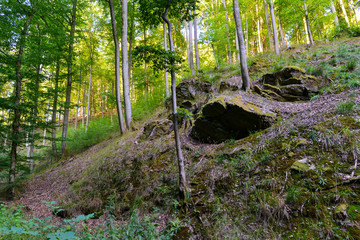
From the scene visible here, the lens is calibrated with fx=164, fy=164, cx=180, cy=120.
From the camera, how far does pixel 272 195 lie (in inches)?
110

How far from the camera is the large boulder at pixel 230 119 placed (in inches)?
175

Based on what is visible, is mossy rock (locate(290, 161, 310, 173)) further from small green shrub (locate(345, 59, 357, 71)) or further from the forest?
small green shrub (locate(345, 59, 357, 71))

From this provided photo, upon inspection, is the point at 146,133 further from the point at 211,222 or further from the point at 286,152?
the point at 286,152

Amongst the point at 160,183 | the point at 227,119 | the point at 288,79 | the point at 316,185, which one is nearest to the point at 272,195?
the point at 316,185

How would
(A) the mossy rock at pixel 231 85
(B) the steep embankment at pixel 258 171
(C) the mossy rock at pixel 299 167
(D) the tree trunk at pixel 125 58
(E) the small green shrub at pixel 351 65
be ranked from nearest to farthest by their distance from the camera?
(B) the steep embankment at pixel 258 171, (C) the mossy rock at pixel 299 167, (E) the small green shrub at pixel 351 65, (A) the mossy rock at pixel 231 85, (D) the tree trunk at pixel 125 58

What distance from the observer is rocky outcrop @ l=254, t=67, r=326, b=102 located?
5.49 m

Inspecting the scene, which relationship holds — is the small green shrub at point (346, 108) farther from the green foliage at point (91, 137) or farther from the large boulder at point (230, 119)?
the green foliage at point (91, 137)

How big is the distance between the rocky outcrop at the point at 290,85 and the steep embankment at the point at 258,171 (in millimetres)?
29

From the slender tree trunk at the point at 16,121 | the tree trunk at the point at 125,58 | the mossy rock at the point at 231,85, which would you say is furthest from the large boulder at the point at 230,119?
the slender tree trunk at the point at 16,121

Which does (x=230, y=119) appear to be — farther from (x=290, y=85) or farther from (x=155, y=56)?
(x=290, y=85)

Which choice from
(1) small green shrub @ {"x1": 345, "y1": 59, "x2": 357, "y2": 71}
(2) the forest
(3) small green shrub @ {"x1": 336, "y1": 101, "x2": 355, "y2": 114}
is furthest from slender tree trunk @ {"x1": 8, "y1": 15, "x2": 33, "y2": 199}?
(1) small green shrub @ {"x1": 345, "y1": 59, "x2": 357, "y2": 71}

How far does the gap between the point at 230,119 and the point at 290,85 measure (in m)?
2.95

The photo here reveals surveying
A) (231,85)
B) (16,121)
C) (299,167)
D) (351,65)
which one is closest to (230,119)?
(299,167)

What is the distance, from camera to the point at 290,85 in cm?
579
